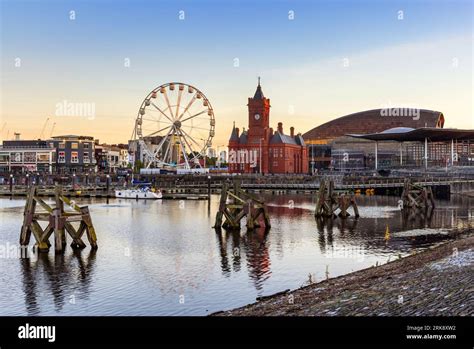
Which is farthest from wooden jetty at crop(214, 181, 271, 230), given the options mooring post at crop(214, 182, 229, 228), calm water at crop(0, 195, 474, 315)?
calm water at crop(0, 195, 474, 315)

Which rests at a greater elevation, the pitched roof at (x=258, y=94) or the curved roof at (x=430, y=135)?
the pitched roof at (x=258, y=94)

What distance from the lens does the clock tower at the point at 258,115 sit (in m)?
140

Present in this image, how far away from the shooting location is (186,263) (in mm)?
30906

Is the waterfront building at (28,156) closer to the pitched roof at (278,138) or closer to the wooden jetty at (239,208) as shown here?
the pitched roof at (278,138)

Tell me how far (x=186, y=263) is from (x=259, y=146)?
11162 cm

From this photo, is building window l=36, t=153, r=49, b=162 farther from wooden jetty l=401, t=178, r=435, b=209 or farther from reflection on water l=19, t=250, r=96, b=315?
reflection on water l=19, t=250, r=96, b=315

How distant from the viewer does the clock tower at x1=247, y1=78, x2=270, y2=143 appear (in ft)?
461

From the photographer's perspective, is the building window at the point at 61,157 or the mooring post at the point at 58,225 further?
the building window at the point at 61,157

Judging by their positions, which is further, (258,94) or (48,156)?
(48,156)

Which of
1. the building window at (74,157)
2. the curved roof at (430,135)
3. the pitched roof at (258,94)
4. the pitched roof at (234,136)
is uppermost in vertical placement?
the pitched roof at (258,94)

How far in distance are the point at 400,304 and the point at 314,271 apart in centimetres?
1252

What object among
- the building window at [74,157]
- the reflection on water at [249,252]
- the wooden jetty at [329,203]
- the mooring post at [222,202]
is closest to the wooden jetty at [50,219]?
the reflection on water at [249,252]

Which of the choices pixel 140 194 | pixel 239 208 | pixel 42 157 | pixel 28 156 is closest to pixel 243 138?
pixel 140 194

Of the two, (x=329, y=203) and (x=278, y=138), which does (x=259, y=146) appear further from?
(x=329, y=203)
